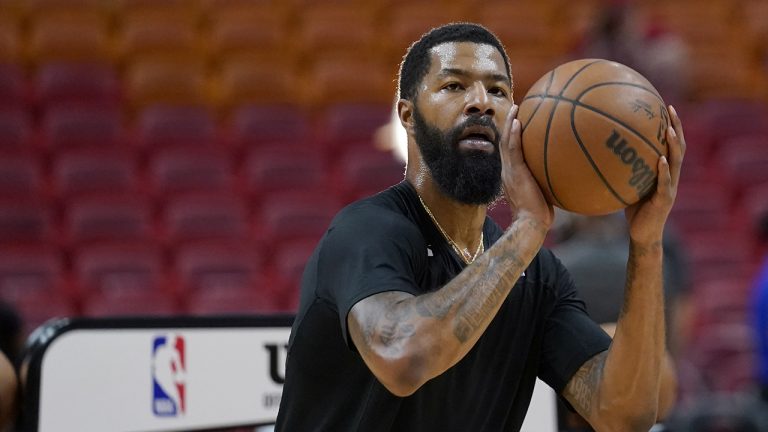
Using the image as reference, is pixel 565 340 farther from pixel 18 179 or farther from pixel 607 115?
pixel 18 179

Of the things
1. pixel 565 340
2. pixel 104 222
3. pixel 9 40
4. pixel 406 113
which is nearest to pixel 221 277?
pixel 104 222

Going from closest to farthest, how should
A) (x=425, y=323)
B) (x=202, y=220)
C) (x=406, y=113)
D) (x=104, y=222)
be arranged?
1. (x=425, y=323)
2. (x=406, y=113)
3. (x=104, y=222)
4. (x=202, y=220)

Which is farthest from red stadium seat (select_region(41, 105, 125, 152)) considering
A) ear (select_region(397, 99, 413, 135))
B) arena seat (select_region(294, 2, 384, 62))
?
ear (select_region(397, 99, 413, 135))

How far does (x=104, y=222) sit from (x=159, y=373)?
424 centimetres

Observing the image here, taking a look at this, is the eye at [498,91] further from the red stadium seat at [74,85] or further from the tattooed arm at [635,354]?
the red stadium seat at [74,85]

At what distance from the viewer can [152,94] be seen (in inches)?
330

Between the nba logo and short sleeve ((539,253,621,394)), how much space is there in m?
1.12

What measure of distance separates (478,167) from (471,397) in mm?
546

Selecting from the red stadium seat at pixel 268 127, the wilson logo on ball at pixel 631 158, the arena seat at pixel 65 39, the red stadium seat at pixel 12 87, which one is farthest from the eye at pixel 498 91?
the arena seat at pixel 65 39

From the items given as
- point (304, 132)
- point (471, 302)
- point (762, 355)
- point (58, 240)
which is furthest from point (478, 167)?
point (304, 132)

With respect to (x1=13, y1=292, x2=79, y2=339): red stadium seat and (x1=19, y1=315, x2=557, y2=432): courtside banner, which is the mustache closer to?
(x1=19, y1=315, x2=557, y2=432): courtside banner

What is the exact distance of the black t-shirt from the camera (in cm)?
231

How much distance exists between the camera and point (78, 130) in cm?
796

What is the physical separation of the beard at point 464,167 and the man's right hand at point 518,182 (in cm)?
16
